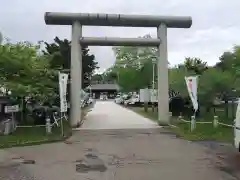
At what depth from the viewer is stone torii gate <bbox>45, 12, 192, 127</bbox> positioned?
2325cm

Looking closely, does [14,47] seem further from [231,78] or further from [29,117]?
[231,78]

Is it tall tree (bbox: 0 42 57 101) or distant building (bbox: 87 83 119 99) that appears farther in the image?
distant building (bbox: 87 83 119 99)

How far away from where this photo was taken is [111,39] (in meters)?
24.2

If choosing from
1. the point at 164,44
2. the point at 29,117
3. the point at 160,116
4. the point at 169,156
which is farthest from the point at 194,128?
the point at 29,117

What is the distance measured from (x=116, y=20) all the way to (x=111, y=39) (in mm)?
1389

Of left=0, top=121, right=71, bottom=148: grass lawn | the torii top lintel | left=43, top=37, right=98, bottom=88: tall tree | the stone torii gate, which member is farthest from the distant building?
left=0, top=121, right=71, bottom=148: grass lawn

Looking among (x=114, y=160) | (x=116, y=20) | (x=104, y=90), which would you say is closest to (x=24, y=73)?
(x=116, y=20)

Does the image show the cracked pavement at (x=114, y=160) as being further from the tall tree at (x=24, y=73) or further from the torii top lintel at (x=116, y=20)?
the torii top lintel at (x=116, y=20)

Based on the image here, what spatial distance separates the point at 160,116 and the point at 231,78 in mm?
5977

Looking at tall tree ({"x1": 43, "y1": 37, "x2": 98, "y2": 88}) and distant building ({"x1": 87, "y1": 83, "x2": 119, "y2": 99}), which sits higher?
tall tree ({"x1": 43, "y1": 37, "x2": 98, "y2": 88})

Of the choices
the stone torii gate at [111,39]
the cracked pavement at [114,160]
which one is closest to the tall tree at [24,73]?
the stone torii gate at [111,39]

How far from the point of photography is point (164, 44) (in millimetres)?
24656

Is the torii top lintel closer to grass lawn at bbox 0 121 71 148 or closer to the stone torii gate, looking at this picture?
the stone torii gate

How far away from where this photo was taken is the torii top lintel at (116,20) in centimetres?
2314
